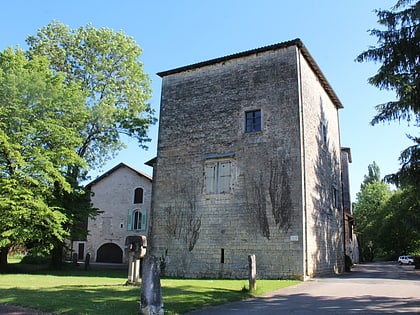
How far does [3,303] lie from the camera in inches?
360

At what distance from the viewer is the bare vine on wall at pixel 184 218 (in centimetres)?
1925

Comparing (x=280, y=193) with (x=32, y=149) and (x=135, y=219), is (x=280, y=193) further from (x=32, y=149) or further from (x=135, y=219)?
(x=135, y=219)

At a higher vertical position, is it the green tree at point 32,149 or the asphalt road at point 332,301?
the green tree at point 32,149

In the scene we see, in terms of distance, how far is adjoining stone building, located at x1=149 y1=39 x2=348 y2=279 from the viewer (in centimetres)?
1731

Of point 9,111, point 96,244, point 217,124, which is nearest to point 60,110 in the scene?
point 9,111

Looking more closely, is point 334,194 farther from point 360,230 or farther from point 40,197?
point 360,230

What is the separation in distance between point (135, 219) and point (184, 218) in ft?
44.0

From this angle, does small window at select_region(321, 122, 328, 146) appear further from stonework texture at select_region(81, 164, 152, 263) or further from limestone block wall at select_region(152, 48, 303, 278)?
stonework texture at select_region(81, 164, 152, 263)

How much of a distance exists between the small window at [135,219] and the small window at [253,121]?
15.5 m

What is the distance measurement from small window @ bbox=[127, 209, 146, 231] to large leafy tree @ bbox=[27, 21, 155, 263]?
722 cm

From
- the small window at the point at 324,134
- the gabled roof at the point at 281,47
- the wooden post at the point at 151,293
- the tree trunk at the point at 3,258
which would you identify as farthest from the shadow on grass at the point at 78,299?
the small window at the point at 324,134

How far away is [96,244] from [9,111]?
1752cm

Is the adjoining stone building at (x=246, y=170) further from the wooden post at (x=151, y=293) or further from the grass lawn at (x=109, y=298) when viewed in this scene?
the wooden post at (x=151, y=293)

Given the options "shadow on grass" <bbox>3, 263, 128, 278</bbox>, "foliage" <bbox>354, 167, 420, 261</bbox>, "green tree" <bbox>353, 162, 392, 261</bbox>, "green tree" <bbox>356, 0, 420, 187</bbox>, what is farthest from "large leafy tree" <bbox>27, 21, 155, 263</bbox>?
"green tree" <bbox>353, 162, 392, 261</bbox>
